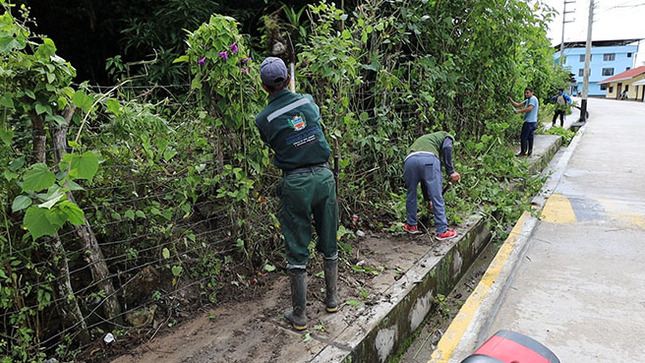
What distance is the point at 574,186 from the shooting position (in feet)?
24.8

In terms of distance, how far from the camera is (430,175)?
15.3ft

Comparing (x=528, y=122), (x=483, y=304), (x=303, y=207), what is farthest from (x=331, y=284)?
(x=528, y=122)

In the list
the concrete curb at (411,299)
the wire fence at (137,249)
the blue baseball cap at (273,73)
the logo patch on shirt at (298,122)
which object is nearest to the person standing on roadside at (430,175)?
the concrete curb at (411,299)

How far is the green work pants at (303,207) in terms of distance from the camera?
2.88m

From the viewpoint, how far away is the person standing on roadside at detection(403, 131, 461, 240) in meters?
4.66

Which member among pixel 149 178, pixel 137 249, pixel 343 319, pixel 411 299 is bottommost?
pixel 411 299

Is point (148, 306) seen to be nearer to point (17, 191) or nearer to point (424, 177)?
point (17, 191)

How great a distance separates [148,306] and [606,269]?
173 inches

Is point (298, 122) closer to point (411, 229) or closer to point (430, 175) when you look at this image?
point (430, 175)

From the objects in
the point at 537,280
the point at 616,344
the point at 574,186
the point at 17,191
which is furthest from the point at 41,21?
the point at 574,186

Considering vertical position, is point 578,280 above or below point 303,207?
below

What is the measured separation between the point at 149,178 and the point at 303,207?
47.3 inches

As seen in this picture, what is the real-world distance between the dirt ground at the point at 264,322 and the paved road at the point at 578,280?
0.80 metres

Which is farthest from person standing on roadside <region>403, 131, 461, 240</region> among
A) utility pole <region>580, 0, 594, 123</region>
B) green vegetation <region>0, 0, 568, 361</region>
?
utility pole <region>580, 0, 594, 123</region>
